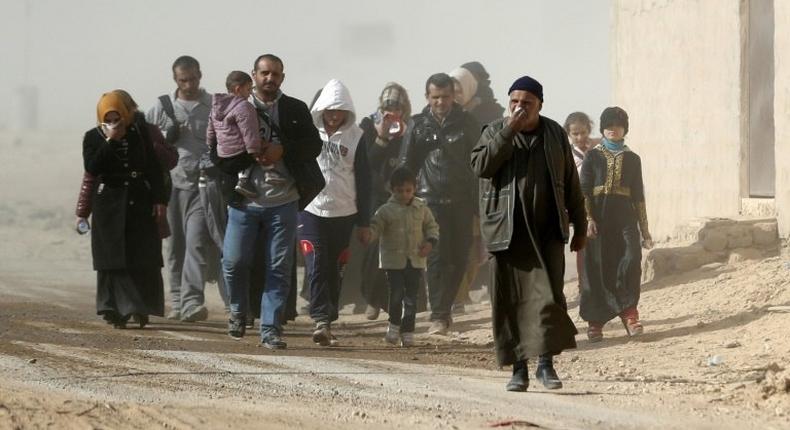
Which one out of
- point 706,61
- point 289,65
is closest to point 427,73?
point 289,65

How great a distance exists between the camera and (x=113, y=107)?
12156mm

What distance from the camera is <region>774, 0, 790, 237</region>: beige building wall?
13.8 meters

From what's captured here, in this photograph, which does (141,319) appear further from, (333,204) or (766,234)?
(766,234)

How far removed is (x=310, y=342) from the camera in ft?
39.2

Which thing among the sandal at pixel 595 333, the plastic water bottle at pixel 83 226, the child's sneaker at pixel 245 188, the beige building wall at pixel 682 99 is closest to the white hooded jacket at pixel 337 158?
the child's sneaker at pixel 245 188

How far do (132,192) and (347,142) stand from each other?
5.70 feet

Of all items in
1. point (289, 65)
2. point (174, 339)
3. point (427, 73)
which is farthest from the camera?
point (289, 65)

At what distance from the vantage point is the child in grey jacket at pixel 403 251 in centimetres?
1210

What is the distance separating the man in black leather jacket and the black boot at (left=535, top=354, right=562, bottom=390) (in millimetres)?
4563

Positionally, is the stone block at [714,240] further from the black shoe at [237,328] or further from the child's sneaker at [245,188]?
the child's sneaker at [245,188]

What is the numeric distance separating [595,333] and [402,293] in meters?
1.49

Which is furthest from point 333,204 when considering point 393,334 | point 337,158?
point 393,334

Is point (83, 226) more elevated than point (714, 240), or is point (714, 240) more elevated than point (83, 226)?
point (83, 226)

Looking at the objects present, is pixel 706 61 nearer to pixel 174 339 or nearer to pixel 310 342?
pixel 310 342
